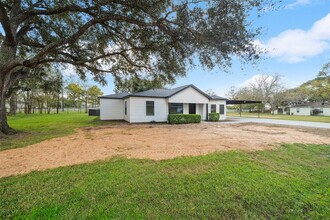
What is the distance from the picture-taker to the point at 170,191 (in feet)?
8.99

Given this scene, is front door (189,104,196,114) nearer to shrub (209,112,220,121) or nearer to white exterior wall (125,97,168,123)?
shrub (209,112,220,121)

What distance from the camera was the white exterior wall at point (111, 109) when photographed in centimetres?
1683

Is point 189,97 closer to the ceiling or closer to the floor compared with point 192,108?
closer to the ceiling

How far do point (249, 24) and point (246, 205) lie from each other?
5179 mm

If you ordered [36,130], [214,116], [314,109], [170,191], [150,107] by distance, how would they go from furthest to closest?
1. [314,109]
2. [214,116]
3. [150,107]
4. [36,130]
5. [170,191]

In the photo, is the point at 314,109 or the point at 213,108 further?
the point at 314,109

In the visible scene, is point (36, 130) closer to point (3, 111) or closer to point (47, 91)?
point (3, 111)

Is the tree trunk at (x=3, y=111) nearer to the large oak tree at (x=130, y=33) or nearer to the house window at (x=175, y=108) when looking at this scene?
the large oak tree at (x=130, y=33)

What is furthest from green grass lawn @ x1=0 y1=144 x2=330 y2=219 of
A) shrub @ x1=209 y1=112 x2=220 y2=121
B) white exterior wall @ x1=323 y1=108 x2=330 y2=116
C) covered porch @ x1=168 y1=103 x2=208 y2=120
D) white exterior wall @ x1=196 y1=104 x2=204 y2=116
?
white exterior wall @ x1=323 y1=108 x2=330 y2=116

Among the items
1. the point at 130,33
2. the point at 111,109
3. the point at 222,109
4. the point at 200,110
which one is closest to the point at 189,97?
the point at 200,110

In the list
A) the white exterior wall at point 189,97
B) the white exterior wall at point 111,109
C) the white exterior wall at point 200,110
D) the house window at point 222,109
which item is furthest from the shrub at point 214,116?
the white exterior wall at point 111,109

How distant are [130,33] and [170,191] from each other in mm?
6862

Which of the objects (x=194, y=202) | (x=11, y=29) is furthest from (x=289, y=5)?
(x=11, y=29)

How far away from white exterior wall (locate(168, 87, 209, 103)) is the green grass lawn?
39.2 ft
